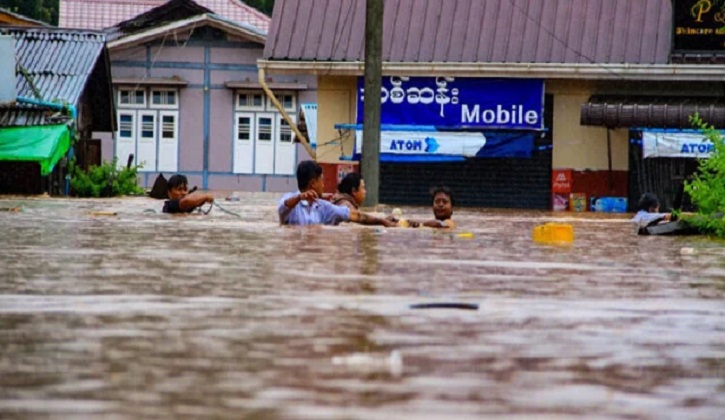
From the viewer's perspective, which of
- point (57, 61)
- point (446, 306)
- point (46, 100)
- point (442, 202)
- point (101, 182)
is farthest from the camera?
point (57, 61)

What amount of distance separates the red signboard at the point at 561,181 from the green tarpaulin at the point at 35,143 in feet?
31.7

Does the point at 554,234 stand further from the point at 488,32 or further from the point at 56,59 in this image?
the point at 56,59

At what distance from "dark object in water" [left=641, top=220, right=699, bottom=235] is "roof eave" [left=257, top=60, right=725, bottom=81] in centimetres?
1517

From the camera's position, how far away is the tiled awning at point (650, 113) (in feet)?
99.0

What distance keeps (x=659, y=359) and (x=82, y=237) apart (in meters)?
8.02

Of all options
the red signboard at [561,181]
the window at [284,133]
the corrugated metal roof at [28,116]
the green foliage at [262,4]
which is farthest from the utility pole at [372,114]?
the green foliage at [262,4]

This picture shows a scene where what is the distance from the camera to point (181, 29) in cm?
4494

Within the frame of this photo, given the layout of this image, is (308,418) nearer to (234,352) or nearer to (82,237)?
(234,352)

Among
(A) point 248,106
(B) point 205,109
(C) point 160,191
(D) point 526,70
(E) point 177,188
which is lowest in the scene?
(C) point 160,191

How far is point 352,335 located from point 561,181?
26.7 meters

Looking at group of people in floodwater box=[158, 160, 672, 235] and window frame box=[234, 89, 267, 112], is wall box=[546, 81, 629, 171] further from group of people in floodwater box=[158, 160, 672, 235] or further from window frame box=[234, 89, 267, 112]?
window frame box=[234, 89, 267, 112]

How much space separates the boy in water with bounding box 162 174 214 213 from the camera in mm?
18109

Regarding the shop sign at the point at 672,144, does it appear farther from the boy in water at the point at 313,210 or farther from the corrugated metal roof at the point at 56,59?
the boy in water at the point at 313,210

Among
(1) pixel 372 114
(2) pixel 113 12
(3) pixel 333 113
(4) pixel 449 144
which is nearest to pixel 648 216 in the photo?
(1) pixel 372 114
